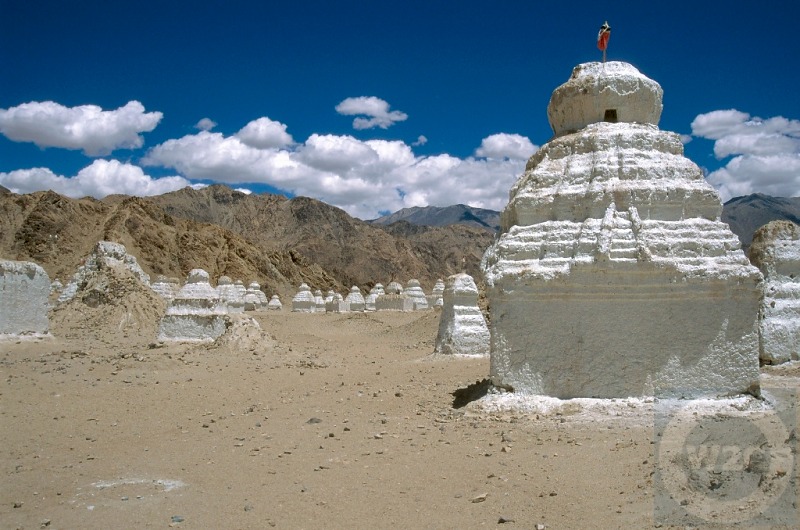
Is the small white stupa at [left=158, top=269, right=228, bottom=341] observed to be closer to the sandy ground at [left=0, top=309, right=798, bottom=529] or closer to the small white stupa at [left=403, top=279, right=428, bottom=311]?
the sandy ground at [left=0, top=309, right=798, bottom=529]

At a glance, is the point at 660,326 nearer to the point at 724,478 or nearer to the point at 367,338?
the point at 724,478

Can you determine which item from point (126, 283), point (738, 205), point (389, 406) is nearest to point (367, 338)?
point (126, 283)

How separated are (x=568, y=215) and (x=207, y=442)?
4.86 metres

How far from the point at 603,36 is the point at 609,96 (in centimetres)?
105

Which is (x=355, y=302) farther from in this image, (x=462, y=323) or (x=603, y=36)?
(x=603, y=36)

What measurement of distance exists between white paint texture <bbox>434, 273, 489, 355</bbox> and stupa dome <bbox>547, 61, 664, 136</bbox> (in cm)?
576

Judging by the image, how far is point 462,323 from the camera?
1358 centimetres

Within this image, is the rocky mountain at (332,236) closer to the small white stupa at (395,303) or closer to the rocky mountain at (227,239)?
the rocky mountain at (227,239)

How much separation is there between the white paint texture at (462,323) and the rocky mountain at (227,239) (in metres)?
47.1

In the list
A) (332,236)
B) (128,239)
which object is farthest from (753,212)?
(128,239)

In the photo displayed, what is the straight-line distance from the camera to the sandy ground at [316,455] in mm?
4449

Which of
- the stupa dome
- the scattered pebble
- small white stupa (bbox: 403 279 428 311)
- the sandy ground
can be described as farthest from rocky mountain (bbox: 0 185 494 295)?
the scattered pebble

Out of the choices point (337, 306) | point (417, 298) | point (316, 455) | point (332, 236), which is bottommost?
point (316, 455)

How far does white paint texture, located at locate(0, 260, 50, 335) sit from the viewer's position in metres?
14.1
